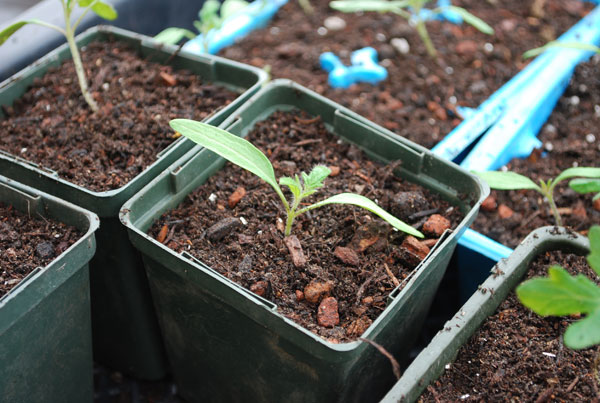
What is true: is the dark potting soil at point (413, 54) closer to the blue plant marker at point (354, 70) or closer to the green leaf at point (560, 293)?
the blue plant marker at point (354, 70)

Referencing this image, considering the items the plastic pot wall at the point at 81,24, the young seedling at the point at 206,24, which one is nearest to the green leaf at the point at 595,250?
the young seedling at the point at 206,24

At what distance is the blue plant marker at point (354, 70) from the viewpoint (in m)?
1.81

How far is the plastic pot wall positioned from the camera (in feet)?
5.07

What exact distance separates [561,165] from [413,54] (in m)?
0.60

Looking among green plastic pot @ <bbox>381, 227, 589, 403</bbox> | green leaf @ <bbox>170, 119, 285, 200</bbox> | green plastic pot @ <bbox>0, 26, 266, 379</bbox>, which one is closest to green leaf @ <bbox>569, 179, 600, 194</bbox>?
green plastic pot @ <bbox>381, 227, 589, 403</bbox>

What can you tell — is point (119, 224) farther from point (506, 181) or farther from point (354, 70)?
point (354, 70)

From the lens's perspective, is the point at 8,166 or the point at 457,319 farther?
the point at 8,166

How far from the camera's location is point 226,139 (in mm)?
1021

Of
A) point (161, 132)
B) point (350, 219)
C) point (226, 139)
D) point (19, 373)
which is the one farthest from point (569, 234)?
point (19, 373)

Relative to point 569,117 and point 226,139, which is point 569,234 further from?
point 569,117

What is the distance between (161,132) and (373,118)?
638mm

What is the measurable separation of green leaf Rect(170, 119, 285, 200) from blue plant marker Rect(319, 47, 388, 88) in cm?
83

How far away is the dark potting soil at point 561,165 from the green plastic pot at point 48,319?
0.93 m

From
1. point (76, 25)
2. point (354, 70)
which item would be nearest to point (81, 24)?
point (76, 25)
